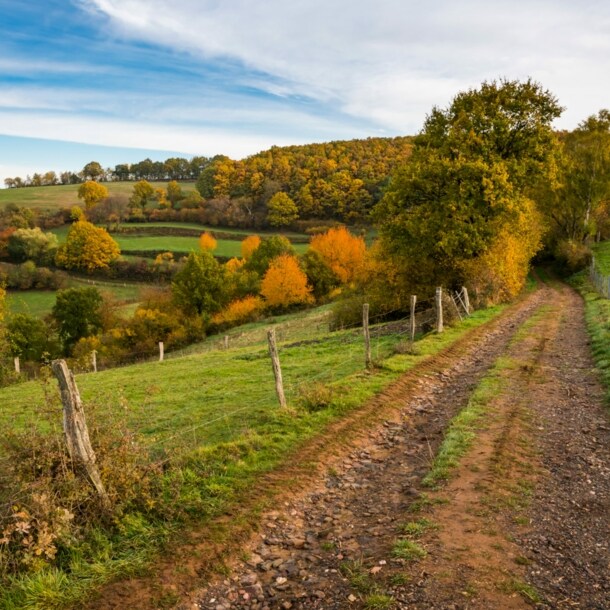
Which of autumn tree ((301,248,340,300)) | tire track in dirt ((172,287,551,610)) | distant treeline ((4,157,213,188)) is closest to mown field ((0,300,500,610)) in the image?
tire track in dirt ((172,287,551,610))

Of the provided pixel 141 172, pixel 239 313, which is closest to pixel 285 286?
pixel 239 313

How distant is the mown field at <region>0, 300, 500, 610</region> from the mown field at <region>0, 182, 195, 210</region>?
127 meters

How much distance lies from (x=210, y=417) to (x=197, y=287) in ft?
162

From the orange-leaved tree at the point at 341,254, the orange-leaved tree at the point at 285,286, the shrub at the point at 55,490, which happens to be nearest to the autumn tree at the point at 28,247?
the orange-leaved tree at the point at 285,286

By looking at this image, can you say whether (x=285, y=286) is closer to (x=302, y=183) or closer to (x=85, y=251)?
(x=85, y=251)

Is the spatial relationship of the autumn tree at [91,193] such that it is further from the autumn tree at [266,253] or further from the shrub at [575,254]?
the shrub at [575,254]

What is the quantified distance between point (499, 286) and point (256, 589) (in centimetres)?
2888

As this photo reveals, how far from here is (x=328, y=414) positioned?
38.4 feet

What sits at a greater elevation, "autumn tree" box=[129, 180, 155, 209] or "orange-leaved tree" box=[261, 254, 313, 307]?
"autumn tree" box=[129, 180, 155, 209]

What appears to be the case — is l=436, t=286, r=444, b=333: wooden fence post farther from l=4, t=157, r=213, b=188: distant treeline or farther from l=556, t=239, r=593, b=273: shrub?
l=4, t=157, r=213, b=188: distant treeline

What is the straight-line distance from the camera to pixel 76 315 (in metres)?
58.1

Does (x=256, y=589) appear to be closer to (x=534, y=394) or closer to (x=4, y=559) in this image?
(x=4, y=559)

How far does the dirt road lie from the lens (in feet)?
19.2

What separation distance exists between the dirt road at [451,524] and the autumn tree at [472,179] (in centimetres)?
1653
